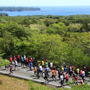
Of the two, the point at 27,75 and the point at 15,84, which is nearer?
the point at 15,84

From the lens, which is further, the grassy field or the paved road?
the paved road

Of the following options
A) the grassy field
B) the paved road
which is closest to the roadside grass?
the grassy field

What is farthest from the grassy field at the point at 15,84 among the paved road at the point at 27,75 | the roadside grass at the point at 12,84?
the paved road at the point at 27,75

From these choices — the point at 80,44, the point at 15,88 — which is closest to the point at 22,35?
the point at 80,44

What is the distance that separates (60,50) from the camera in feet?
68.3

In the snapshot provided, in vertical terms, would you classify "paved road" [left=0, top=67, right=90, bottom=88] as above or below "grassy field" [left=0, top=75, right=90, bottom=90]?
above

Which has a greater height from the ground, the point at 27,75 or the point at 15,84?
the point at 27,75

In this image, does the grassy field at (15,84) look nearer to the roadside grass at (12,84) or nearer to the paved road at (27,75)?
the roadside grass at (12,84)

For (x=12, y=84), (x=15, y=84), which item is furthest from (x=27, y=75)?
(x=12, y=84)

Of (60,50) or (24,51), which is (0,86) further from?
(60,50)

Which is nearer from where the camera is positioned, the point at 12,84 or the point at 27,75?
the point at 12,84

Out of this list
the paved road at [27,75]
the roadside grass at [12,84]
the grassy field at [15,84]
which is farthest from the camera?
the paved road at [27,75]

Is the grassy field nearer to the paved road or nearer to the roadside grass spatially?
the roadside grass

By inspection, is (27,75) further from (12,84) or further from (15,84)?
(12,84)
